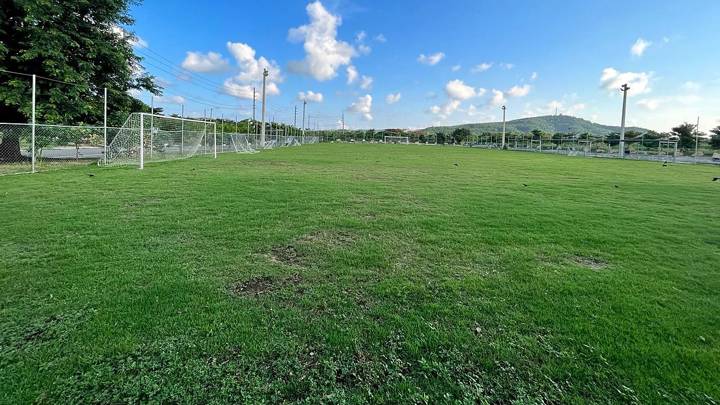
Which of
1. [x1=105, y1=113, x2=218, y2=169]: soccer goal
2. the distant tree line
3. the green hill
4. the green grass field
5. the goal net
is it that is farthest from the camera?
the green hill

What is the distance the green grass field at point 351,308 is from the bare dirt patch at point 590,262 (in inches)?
1.5

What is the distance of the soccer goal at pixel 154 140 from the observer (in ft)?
50.3

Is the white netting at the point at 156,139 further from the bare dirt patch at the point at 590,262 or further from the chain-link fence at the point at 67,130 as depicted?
the bare dirt patch at the point at 590,262

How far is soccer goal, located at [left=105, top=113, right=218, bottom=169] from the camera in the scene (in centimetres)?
1532

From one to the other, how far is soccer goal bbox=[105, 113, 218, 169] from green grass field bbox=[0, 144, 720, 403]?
398 inches

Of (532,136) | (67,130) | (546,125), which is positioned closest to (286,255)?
(67,130)

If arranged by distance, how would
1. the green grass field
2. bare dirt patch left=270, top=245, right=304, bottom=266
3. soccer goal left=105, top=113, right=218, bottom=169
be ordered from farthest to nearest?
soccer goal left=105, top=113, right=218, bottom=169, bare dirt patch left=270, top=245, right=304, bottom=266, the green grass field

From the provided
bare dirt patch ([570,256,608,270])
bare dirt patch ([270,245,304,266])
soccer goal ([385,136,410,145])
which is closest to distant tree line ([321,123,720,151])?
soccer goal ([385,136,410,145])

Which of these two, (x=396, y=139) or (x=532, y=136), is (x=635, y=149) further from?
(x=396, y=139)

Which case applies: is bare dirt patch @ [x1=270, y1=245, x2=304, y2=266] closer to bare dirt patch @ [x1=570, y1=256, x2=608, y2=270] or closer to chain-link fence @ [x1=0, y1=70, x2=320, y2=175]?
bare dirt patch @ [x1=570, y1=256, x2=608, y2=270]

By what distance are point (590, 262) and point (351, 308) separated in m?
3.23

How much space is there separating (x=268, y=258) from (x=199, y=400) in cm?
234

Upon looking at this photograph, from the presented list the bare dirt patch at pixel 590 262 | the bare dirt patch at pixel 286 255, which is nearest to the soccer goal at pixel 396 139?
the bare dirt patch at pixel 590 262

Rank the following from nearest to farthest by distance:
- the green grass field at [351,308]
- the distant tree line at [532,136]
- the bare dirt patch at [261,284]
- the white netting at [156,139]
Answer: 1. the green grass field at [351,308]
2. the bare dirt patch at [261,284]
3. the white netting at [156,139]
4. the distant tree line at [532,136]
